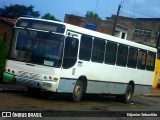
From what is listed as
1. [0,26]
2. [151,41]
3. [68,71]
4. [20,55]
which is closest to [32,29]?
[20,55]

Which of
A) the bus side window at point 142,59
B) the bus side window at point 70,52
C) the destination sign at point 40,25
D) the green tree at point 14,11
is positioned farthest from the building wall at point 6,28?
the green tree at point 14,11

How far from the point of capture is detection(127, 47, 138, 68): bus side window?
2055 centimetres

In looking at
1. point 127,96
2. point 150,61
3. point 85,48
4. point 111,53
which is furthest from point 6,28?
point 85,48

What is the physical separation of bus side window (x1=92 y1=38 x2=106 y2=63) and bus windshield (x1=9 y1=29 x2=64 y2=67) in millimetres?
2458

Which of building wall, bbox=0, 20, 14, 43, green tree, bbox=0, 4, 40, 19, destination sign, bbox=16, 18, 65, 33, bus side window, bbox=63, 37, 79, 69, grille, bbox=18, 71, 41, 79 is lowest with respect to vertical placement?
grille, bbox=18, 71, 41, 79

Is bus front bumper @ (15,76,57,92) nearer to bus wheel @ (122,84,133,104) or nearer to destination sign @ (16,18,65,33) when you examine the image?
destination sign @ (16,18,65,33)

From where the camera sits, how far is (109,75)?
18.8 meters

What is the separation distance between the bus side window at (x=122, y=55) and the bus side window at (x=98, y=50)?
5.55 feet

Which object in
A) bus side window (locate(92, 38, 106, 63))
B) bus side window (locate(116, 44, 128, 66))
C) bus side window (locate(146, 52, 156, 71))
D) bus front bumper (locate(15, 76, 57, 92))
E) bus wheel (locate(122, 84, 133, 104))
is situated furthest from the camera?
bus side window (locate(146, 52, 156, 71))

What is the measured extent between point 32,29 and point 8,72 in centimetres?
184

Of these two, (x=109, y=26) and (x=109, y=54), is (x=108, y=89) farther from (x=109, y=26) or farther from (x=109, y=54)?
(x=109, y=26)

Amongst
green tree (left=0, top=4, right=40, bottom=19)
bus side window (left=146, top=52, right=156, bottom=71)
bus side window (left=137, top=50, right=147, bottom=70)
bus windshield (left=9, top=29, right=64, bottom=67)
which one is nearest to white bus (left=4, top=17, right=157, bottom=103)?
bus windshield (left=9, top=29, right=64, bottom=67)

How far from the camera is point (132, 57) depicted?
2081 cm

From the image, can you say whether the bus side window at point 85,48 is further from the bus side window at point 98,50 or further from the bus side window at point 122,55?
the bus side window at point 122,55
